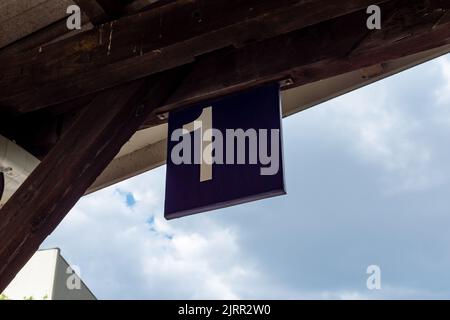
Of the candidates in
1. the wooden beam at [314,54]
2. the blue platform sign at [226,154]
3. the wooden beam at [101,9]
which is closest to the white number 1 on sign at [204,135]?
the blue platform sign at [226,154]

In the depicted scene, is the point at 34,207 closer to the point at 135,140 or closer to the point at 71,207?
the point at 71,207

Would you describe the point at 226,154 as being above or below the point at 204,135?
below

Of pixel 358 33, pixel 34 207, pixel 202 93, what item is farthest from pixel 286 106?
pixel 34 207

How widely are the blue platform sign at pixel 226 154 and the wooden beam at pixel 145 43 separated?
26cm

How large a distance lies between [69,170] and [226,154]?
0.59m

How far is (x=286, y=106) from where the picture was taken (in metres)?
3.25

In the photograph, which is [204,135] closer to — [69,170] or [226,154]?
Result: [226,154]

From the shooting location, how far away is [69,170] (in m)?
2.41

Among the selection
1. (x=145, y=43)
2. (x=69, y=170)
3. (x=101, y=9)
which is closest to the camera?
(x=69, y=170)

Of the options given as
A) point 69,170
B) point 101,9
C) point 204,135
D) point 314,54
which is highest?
point 101,9

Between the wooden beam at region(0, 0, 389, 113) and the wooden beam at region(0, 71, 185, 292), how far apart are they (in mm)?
106

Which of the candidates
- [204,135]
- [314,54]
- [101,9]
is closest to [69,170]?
[204,135]

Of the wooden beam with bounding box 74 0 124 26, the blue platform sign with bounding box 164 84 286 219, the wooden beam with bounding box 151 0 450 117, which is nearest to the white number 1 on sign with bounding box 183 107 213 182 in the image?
the blue platform sign with bounding box 164 84 286 219

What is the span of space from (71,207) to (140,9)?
2.77 feet
